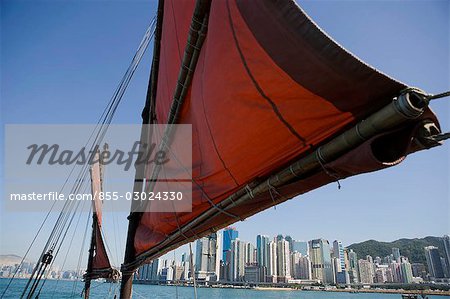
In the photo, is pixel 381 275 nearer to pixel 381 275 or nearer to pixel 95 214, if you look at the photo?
pixel 381 275

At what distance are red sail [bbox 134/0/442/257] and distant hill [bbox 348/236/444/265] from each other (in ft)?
490

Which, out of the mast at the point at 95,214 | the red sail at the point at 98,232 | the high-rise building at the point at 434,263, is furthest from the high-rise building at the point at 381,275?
the red sail at the point at 98,232

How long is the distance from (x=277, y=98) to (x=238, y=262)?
9311cm

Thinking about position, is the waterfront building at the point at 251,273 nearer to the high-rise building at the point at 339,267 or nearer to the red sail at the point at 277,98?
the high-rise building at the point at 339,267

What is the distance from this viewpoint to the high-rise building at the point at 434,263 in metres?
91.3

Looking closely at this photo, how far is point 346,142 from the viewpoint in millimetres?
1015

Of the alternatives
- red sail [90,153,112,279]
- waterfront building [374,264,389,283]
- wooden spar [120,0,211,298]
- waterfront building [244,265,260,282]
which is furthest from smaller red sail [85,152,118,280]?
waterfront building [374,264,389,283]

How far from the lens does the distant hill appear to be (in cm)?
12749

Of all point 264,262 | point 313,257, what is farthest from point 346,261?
point 264,262

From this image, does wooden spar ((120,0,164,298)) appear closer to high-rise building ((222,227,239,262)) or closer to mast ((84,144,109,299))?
high-rise building ((222,227,239,262))

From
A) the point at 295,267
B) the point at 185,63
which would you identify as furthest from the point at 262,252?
the point at 185,63

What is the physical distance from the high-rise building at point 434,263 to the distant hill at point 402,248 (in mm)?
24177

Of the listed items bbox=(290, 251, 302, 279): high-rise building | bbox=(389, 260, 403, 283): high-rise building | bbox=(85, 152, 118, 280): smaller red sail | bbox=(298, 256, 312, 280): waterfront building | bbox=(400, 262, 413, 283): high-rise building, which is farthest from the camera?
bbox=(298, 256, 312, 280): waterfront building

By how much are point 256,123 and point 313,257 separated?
4700 inches
